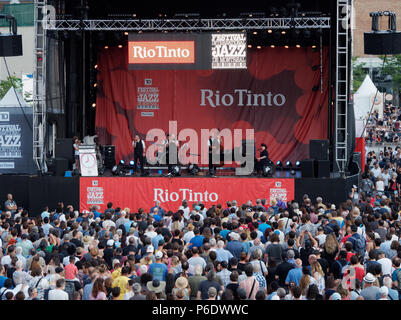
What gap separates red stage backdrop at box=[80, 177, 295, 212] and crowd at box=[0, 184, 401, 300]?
592 centimetres

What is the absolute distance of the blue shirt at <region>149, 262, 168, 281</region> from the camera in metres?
8.90

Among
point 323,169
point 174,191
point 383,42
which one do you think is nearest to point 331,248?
point 383,42

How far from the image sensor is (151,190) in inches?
773

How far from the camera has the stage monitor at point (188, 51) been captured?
2038 cm

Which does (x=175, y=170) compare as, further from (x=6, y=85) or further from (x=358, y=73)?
(x=358, y=73)

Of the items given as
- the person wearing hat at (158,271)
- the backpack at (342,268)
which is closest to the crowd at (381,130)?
the backpack at (342,268)

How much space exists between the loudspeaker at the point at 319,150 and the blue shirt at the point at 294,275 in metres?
11.6

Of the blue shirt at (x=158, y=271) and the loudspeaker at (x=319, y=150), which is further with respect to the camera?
the loudspeaker at (x=319, y=150)

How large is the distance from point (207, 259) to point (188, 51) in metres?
11.7

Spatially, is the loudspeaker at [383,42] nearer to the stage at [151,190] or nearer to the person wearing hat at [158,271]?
the stage at [151,190]

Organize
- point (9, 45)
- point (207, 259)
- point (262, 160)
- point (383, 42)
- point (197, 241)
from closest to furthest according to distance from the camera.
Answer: point (207, 259) < point (197, 241) < point (383, 42) < point (9, 45) < point (262, 160)

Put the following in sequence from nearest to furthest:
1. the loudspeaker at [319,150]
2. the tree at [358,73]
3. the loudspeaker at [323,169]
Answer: the loudspeaker at [323,169] → the loudspeaker at [319,150] → the tree at [358,73]

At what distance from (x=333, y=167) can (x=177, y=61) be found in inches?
212

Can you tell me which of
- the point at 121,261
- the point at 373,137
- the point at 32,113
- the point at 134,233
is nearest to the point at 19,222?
the point at 134,233
